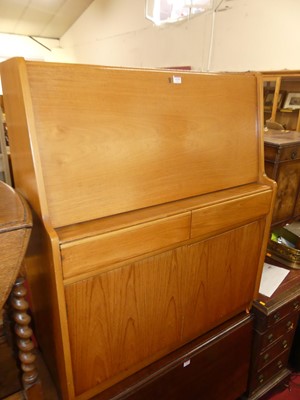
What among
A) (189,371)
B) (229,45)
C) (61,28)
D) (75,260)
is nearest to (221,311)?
(189,371)

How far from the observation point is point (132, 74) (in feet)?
2.55

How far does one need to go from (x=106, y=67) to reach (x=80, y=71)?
0.08m

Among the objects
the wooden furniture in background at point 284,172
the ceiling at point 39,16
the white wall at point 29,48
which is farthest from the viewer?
the white wall at point 29,48

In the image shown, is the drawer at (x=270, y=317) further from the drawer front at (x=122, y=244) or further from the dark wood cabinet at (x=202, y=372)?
the drawer front at (x=122, y=244)

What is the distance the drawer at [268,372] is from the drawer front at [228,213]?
0.94 meters

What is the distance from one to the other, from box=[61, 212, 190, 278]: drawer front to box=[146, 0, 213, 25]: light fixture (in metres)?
4.00

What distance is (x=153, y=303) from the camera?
0.93m

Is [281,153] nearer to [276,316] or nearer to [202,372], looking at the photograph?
[276,316]

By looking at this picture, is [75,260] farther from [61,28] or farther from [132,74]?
[61,28]

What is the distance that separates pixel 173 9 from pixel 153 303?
473cm

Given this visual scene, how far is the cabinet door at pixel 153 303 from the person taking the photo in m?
0.79

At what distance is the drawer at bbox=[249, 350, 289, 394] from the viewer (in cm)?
148

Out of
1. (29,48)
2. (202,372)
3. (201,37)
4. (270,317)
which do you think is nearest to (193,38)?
(201,37)

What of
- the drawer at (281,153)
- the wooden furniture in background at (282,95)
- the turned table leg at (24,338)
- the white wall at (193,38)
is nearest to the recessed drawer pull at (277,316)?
the drawer at (281,153)
